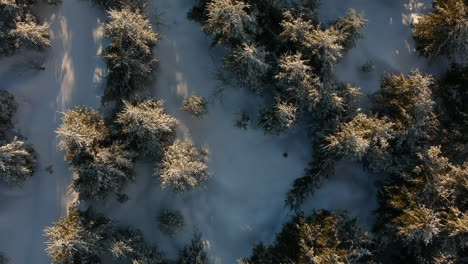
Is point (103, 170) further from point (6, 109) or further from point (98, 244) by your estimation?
point (6, 109)

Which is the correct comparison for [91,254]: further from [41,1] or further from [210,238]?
[41,1]

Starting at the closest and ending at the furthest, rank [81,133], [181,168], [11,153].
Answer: [81,133] → [181,168] → [11,153]

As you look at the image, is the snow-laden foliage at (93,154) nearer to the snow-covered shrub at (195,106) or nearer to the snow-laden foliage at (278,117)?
the snow-covered shrub at (195,106)

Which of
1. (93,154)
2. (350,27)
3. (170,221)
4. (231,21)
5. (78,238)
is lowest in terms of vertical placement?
(78,238)

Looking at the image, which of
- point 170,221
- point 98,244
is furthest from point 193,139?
point 98,244

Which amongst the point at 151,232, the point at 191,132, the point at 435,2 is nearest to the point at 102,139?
the point at 191,132

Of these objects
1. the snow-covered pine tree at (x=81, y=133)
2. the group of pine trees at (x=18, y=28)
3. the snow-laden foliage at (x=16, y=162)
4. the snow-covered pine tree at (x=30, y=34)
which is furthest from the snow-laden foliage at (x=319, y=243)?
the group of pine trees at (x=18, y=28)
